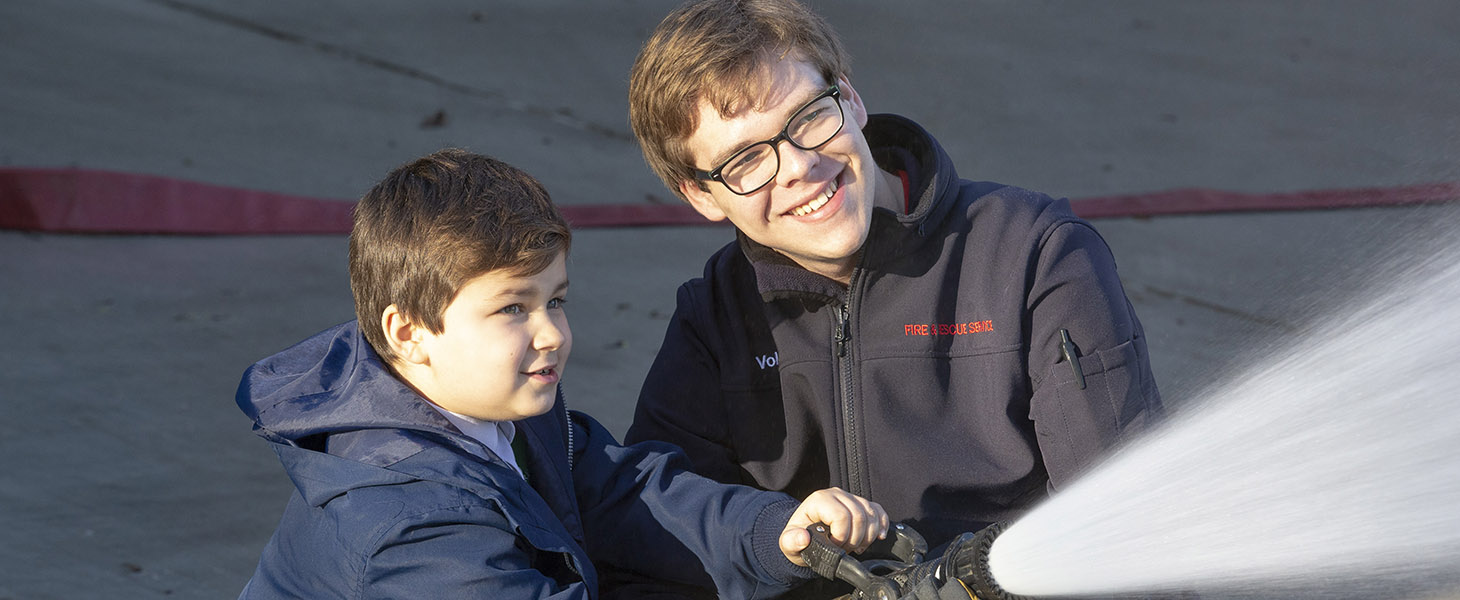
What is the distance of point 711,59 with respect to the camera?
2059mm

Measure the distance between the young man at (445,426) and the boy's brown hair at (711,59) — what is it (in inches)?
9.5

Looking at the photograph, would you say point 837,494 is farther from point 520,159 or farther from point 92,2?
point 92,2

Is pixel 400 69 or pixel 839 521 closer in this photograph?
pixel 839 521

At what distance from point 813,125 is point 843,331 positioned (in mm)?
361

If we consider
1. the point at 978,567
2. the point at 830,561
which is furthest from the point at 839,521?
the point at 978,567

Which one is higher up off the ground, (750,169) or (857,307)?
(750,169)

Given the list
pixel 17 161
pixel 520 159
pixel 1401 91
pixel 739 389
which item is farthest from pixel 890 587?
pixel 1401 91

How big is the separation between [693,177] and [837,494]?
0.58 meters

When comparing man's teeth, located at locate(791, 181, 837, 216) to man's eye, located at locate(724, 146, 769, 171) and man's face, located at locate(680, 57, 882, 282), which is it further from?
man's eye, located at locate(724, 146, 769, 171)

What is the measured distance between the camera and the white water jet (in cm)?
194

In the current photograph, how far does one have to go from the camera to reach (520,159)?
18.9 ft

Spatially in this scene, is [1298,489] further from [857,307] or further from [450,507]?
[450,507]

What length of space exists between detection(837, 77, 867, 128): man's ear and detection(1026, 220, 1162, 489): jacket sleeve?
34 centimetres

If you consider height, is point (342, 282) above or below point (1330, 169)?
below
